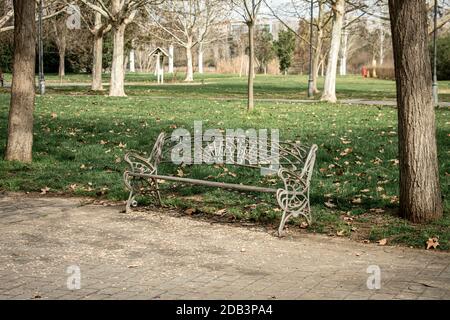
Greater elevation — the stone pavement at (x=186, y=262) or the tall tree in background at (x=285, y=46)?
the tall tree in background at (x=285, y=46)

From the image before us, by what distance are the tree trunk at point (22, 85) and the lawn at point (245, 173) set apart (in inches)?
12.5

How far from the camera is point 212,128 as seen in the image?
15492 millimetres

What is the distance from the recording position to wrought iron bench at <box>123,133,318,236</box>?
7.18 m

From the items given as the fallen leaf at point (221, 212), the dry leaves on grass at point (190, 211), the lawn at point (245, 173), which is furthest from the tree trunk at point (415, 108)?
the dry leaves on grass at point (190, 211)

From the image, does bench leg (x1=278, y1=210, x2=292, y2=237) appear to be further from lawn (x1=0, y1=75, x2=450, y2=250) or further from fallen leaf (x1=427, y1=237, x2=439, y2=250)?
fallen leaf (x1=427, y1=237, x2=439, y2=250)

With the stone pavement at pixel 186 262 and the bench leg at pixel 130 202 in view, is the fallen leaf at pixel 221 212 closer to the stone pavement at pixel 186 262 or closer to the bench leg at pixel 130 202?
the stone pavement at pixel 186 262

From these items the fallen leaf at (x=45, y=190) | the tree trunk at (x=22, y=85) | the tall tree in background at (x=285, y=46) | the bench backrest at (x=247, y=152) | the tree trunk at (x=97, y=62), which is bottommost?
the fallen leaf at (x=45, y=190)

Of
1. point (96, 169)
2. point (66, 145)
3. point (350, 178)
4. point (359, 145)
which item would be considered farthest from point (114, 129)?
point (350, 178)

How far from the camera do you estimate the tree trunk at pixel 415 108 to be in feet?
23.5

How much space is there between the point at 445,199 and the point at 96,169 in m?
5.17

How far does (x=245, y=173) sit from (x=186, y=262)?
4.19m

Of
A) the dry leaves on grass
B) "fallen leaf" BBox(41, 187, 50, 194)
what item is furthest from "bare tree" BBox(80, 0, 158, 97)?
the dry leaves on grass

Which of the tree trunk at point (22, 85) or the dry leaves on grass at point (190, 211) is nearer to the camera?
the dry leaves on grass at point (190, 211)
